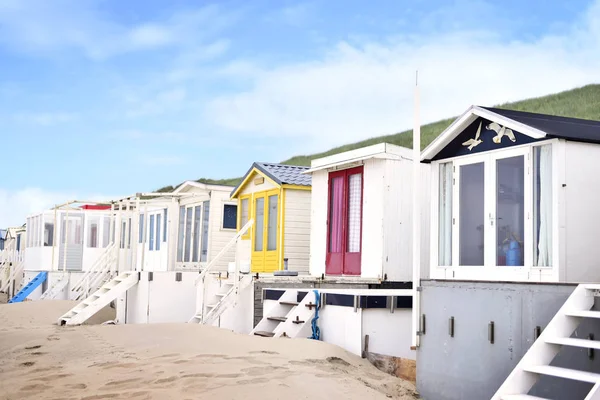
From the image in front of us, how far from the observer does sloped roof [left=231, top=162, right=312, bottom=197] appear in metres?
17.2

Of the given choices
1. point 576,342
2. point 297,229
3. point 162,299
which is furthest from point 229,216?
point 576,342

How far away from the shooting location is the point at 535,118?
31.2ft

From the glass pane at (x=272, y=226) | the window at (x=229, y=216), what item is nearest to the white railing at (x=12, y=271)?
the window at (x=229, y=216)

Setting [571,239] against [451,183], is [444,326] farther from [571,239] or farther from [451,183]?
[451,183]

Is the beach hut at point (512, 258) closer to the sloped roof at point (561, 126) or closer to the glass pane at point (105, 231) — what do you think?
the sloped roof at point (561, 126)

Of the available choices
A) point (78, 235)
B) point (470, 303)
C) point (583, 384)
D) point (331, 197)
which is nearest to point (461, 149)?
point (470, 303)

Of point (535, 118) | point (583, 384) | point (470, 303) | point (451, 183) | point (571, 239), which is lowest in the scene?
point (583, 384)

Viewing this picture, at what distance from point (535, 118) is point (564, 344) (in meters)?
3.92

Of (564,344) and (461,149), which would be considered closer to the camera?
(564,344)

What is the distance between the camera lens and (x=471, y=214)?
9523 millimetres

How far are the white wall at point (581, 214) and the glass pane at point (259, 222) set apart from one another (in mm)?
10220

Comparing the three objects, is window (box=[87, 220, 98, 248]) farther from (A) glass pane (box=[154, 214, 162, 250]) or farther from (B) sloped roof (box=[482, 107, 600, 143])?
(B) sloped roof (box=[482, 107, 600, 143])

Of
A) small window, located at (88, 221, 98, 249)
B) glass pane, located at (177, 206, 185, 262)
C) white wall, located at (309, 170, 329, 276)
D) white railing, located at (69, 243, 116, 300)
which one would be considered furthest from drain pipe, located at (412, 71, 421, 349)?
small window, located at (88, 221, 98, 249)

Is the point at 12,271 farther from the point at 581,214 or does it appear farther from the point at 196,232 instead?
the point at 581,214
